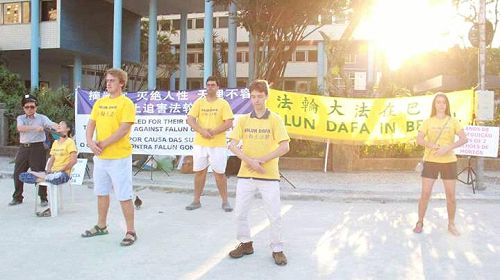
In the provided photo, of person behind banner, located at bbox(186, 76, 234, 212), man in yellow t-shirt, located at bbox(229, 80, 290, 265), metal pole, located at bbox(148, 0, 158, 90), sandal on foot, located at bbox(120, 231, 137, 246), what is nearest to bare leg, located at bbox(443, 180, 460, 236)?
man in yellow t-shirt, located at bbox(229, 80, 290, 265)

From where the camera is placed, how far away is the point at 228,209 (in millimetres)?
7453

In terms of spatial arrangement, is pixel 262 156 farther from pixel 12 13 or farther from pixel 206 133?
pixel 12 13

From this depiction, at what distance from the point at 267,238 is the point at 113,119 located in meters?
2.16

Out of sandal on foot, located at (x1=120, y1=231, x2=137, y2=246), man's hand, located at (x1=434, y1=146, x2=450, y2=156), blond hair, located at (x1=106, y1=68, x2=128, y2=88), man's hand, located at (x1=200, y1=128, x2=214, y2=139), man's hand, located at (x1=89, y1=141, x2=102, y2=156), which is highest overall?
blond hair, located at (x1=106, y1=68, x2=128, y2=88)

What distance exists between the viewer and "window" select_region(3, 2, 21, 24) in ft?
85.7

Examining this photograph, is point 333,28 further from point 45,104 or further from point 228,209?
point 228,209

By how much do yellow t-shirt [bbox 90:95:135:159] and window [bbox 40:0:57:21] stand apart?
20811 mm

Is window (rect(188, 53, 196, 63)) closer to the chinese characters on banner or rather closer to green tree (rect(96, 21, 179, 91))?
green tree (rect(96, 21, 179, 91))

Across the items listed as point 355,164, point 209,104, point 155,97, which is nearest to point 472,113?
point 355,164

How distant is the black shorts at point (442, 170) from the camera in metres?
6.07

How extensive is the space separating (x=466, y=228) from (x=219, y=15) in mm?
39577

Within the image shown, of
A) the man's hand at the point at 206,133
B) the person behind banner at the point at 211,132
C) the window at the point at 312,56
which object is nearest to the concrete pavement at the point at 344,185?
the person behind banner at the point at 211,132

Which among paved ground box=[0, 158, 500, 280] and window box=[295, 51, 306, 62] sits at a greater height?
window box=[295, 51, 306, 62]

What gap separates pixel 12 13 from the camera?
26234 millimetres
